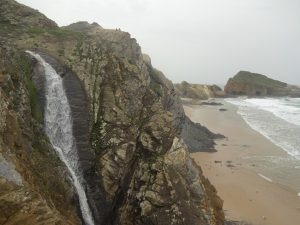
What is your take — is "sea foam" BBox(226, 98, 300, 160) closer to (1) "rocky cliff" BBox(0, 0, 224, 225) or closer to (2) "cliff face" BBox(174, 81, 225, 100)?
(1) "rocky cliff" BBox(0, 0, 224, 225)

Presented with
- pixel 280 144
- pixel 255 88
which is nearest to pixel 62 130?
pixel 280 144

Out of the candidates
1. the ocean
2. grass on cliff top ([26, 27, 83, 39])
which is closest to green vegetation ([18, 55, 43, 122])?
grass on cliff top ([26, 27, 83, 39])

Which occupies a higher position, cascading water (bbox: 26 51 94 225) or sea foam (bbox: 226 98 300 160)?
cascading water (bbox: 26 51 94 225)

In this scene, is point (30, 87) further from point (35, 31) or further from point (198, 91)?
point (198, 91)

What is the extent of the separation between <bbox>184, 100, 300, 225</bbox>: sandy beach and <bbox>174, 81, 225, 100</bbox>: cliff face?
57425mm

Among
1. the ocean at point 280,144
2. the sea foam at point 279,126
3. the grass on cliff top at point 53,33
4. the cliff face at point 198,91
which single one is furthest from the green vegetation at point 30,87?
the cliff face at point 198,91

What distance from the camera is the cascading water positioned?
17000mm

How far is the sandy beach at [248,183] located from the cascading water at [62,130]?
392 inches

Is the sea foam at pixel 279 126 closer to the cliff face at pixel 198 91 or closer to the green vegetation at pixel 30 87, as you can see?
the green vegetation at pixel 30 87

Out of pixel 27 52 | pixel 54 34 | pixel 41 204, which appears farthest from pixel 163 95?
pixel 41 204

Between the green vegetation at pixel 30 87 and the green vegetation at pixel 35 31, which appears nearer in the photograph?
the green vegetation at pixel 30 87

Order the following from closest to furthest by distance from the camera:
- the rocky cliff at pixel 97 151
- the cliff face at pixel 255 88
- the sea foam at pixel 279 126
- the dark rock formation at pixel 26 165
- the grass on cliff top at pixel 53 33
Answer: the dark rock formation at pixel 26 165
the rocky cliff at pixel 97 151
the grass on cliff top at pixel 53 33
the sea foam at pixel 279 126
the cliff face at pixel 255 88

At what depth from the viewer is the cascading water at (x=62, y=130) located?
55.8 ft

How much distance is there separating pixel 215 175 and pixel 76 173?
52.3ft
